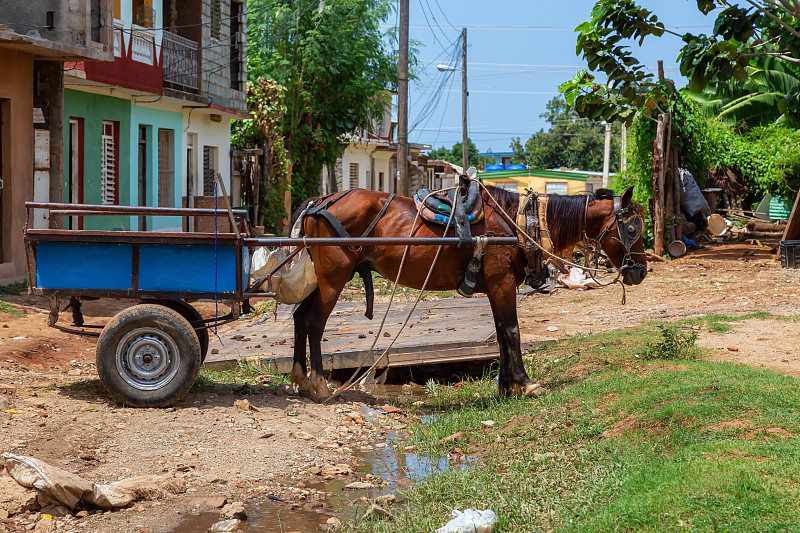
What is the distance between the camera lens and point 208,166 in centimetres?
2397

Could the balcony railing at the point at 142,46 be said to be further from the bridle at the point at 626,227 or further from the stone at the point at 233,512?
the stone at the point at 233,512

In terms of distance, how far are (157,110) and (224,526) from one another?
16.9 m

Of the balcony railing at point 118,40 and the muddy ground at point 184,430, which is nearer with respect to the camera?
the muddy ground at point 184,430

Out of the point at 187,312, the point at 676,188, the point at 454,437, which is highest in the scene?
the point at 676,188

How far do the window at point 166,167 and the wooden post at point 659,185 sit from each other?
11531 millimetres

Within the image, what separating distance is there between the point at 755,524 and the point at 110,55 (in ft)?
43.8

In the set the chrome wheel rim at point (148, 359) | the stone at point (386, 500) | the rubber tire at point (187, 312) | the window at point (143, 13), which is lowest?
the stone at point (386, 500)

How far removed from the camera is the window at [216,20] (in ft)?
74.9

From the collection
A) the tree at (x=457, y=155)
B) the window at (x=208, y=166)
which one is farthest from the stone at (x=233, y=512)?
the tree at (x=457, y=155)

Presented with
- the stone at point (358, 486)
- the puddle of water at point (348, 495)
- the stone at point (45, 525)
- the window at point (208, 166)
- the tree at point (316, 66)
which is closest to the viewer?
the stone at point (45, 525)

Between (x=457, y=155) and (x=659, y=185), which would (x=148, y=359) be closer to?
(x=659, y=185)

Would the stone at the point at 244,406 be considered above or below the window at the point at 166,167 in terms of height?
below

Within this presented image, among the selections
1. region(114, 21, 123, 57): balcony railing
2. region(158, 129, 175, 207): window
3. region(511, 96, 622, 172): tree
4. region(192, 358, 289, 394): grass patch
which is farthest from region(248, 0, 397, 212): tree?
region(511, 96, 622, 172): tree

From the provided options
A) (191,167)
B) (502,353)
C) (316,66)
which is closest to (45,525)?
(502,353)
